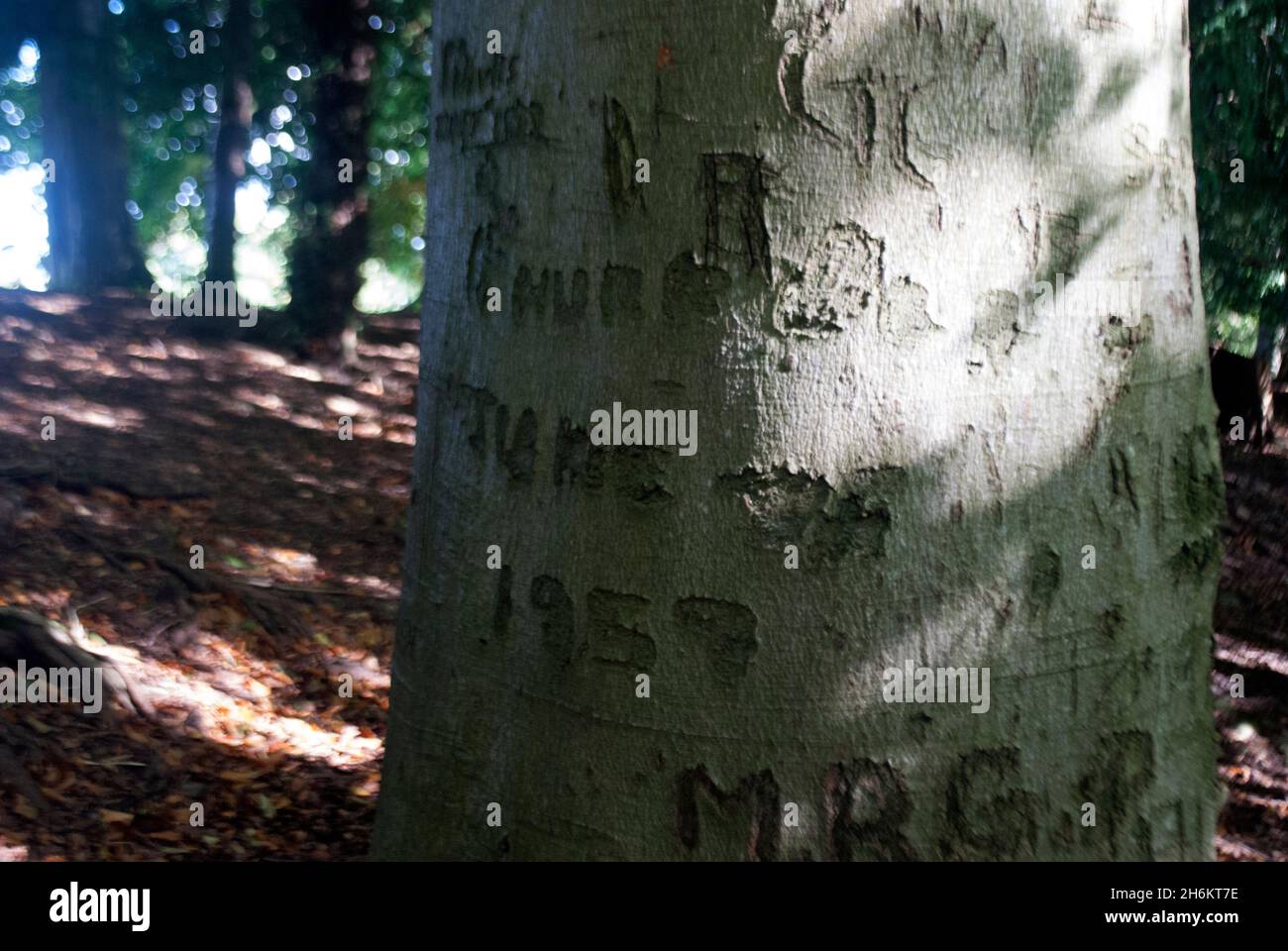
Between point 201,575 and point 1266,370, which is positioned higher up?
point 1266,370

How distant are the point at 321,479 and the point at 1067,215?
704cm

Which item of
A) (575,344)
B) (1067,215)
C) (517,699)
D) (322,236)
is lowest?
(517,699)

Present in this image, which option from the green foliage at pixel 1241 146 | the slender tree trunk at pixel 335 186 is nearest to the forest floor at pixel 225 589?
the slender tree trunk at pixel 335 186

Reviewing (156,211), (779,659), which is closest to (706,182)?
(779,659)

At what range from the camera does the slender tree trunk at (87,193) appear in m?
14.8

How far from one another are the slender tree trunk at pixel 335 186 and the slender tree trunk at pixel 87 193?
5.18 m

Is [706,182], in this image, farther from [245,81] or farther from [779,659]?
[245,81]

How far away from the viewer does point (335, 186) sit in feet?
34.5

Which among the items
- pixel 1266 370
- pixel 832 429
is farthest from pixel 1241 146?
pixel 832 429

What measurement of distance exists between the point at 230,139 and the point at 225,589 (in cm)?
801

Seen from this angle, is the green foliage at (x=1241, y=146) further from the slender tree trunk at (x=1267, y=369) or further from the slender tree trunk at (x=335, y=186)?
the slender tree trunk at (x=335, y=186)

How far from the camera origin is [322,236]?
1064 cm

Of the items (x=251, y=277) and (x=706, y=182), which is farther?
(x=251, y=277)

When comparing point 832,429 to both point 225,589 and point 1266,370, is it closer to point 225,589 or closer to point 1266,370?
point 225,589
